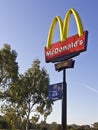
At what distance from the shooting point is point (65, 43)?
79.3ft

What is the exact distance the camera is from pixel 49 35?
25.9 m

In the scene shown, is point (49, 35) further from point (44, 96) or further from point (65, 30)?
point (44, 96)

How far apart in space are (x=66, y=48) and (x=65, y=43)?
1.28ft

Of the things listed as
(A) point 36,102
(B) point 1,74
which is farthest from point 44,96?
(B) point 1,74

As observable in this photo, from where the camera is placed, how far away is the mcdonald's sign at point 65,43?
2267cm

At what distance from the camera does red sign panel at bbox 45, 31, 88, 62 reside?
22.6m

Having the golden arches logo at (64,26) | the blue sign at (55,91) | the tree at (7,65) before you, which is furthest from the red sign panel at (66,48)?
the tree at (7,65)

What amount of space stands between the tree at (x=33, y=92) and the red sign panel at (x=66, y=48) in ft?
89.8

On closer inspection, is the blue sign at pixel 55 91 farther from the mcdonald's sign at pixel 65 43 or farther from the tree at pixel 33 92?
the tree at pixel 33 92

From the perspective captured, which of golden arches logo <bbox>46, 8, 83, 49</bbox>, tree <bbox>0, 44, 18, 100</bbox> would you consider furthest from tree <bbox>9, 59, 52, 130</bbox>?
golden arches logo <bbox>46, 8, 83, 49</bbox>

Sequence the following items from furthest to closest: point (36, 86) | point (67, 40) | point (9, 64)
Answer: point (36, 86), point (9, 64), point (67, 40)

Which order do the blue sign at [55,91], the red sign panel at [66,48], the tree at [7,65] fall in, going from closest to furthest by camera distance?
1. the red sign panel at [66,48]
2. the blue sign at [55,91]
3. the tree at [7,65]

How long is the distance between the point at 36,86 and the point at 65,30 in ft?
111

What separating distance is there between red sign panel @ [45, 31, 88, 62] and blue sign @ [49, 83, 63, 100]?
221cm
